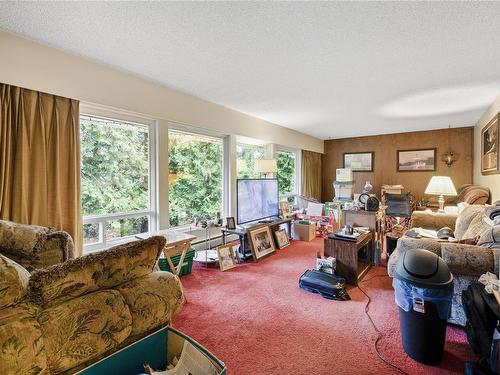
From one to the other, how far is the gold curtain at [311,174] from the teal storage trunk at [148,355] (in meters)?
5.66

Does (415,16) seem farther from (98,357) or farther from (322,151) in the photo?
(322,151)

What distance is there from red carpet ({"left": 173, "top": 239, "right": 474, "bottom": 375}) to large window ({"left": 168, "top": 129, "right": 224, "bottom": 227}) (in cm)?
111

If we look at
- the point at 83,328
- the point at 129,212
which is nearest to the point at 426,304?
the point at 83,328

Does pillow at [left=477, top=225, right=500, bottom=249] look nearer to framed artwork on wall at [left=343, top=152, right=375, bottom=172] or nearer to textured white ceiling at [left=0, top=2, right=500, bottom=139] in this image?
textured white ceiling at [left=0, top=2, right=500, bottom=139]

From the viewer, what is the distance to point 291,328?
205cm

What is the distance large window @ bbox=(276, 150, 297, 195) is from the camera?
A: 596 centimetres

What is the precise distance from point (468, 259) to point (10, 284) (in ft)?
8.21

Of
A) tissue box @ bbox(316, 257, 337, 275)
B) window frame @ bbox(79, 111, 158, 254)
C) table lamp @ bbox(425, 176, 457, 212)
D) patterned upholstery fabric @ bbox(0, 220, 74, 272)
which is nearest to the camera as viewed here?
patterned upholstery fabric @ bbox(0, 220, 74, 272)

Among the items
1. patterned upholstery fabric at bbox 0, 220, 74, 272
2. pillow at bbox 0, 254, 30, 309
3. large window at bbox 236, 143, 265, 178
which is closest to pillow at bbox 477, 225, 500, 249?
pillow at bbox 0, 254, 30, 309

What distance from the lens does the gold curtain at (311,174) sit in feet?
21.7

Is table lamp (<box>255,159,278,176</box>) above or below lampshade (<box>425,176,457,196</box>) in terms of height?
above

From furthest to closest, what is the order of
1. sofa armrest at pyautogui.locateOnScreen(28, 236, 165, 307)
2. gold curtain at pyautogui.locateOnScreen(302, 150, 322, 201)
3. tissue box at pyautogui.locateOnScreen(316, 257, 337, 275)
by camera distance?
gold curtain at pyautogui.locateOnScreen(302, 150, 322, 201), tissue box at pyautogui.locateOnScreen(316, 257, 337, 275), sofa armrest at pyautogui.locateOnScreen(28, 236, 165, 307)

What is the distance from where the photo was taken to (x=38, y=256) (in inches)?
69.2

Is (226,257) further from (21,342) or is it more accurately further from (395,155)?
(395,155)
